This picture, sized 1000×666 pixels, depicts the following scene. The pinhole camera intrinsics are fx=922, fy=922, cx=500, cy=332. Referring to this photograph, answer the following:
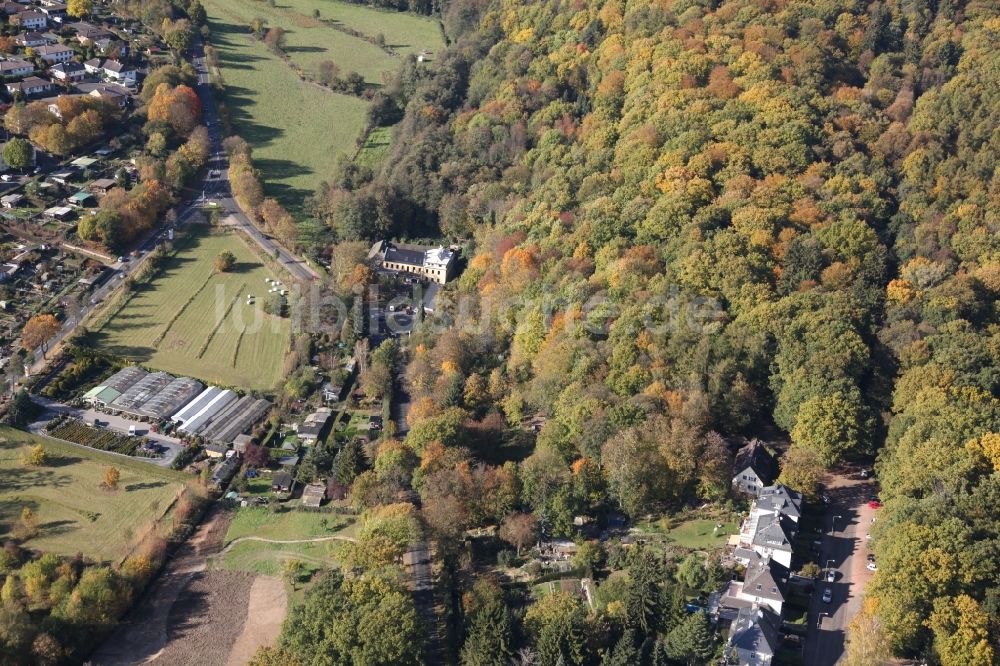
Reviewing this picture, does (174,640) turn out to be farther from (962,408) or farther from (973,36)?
(973,36)

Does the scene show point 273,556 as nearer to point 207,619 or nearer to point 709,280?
point 207,619

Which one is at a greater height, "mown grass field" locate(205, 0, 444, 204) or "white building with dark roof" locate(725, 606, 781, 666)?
"mown grass field" locate(205, 0, 444, 204)

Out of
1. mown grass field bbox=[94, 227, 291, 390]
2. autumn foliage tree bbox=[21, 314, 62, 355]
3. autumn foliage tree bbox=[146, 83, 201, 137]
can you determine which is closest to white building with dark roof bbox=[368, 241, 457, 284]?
mown grass field bbox=[94, 227, 291, 390]

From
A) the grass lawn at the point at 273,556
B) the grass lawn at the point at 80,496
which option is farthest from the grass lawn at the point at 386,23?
the grass lawn at the point at 273,556

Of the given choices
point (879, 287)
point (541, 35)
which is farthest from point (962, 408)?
point (541, 35)

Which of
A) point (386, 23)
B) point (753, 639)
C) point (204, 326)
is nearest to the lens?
point (753, 639)

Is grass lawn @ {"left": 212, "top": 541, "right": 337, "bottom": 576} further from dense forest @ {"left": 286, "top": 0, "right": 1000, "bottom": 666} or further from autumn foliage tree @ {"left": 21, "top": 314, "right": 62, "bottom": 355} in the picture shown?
autumn foliage tree @ {"left": 21, "top": 314, "right": 62, "bottom": 355}

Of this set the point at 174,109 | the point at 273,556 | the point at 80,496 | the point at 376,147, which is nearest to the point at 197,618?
the point at 273,556
